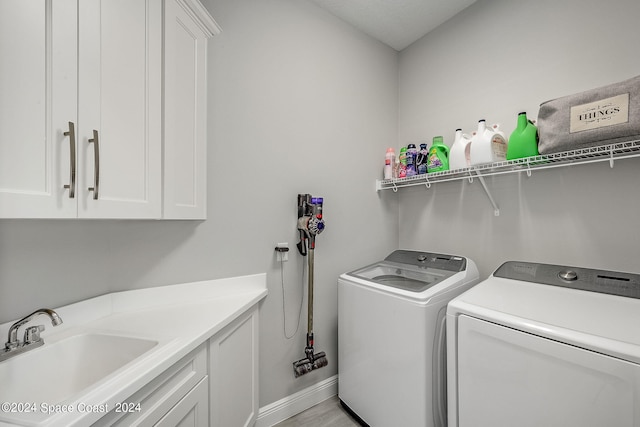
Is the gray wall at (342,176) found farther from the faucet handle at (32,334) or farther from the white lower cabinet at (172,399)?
the white lower cabinet at (172,399)

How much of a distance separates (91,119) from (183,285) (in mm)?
907

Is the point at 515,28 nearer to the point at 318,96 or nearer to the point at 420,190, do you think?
the point at 420,190

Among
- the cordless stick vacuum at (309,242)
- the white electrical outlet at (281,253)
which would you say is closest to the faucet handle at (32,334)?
the white electrical outlet at (281,253)

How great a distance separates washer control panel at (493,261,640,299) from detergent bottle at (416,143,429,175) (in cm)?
86

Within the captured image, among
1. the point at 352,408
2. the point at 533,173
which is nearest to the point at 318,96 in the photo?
the point at 533,173

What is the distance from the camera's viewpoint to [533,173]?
162cm

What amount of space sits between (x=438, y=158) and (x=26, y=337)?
2.28 meters

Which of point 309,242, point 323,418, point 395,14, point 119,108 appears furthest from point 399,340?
point 395,14

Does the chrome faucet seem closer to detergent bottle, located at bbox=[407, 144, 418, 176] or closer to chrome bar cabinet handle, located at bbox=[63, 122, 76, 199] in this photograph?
chrome bar cabinet handle, located at bbox=[63, 122, 76, 199]

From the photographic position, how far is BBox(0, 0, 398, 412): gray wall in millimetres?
1122

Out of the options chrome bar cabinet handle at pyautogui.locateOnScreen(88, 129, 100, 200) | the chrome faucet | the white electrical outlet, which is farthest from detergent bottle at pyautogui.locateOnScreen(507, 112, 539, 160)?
the chrome faucet

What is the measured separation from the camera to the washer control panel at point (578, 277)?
1174 millimetres

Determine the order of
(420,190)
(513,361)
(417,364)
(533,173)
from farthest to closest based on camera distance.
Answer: (420,190)
(533,173)
(417,364)
(513,361)

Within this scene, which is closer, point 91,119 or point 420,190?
point 91,119
